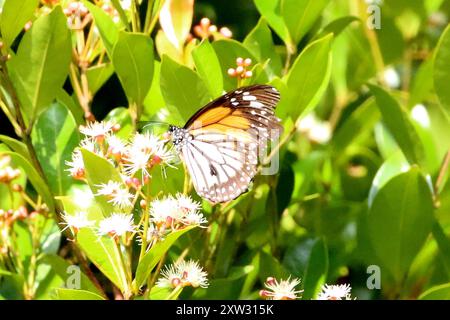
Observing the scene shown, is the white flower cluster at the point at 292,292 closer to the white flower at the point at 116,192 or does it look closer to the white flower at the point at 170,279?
the white flower at the point at 170,279

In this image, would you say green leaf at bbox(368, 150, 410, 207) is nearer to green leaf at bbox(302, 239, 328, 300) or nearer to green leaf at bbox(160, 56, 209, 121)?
green leaf at bbox(302, 239, 328, 300)

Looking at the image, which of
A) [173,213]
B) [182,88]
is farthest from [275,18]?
[173,213]

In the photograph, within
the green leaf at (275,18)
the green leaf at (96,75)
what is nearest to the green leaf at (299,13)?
the green leaf at (275,18)

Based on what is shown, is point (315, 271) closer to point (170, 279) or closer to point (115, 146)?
point (170, 279)
